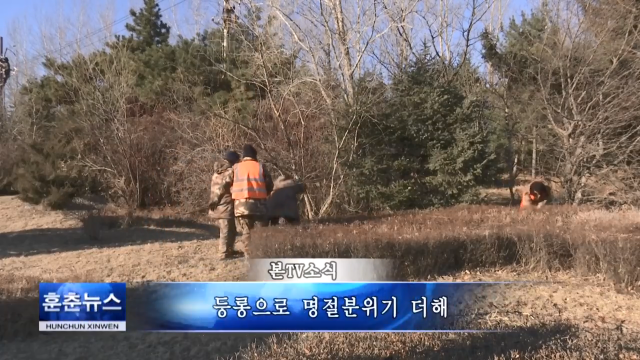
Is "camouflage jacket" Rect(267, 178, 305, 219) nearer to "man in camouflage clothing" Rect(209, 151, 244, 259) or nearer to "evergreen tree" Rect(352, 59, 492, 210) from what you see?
"man in camouflage clothing" Rect(209, 151, 244, 259)

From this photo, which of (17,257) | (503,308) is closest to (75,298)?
(503,308)

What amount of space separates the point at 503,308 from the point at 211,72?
51.1 ft

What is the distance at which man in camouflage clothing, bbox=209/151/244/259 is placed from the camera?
7.86 metres

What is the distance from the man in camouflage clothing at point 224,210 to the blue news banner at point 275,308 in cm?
260

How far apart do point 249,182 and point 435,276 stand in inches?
106

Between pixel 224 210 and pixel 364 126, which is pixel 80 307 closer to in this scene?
pixel 224 210

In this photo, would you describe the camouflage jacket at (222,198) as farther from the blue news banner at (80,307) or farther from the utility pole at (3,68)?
the utility pole at (3,68)

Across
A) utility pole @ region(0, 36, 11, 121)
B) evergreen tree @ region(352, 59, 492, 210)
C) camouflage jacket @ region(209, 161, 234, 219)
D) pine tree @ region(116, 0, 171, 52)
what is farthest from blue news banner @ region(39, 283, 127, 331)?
utility pole @ region(0, 36, 11, 121)

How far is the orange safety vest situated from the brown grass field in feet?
2.92

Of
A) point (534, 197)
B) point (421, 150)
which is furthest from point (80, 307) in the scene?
point (421, 150)

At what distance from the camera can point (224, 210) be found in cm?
795

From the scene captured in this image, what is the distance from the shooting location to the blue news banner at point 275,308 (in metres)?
4.87

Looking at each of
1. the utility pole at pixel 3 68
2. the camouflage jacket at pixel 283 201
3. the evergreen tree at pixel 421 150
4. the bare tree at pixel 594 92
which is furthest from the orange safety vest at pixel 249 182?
the utility pole at pixel 3 68

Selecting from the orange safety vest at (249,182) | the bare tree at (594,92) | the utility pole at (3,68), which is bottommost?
the orange safety vest at (249,182)
